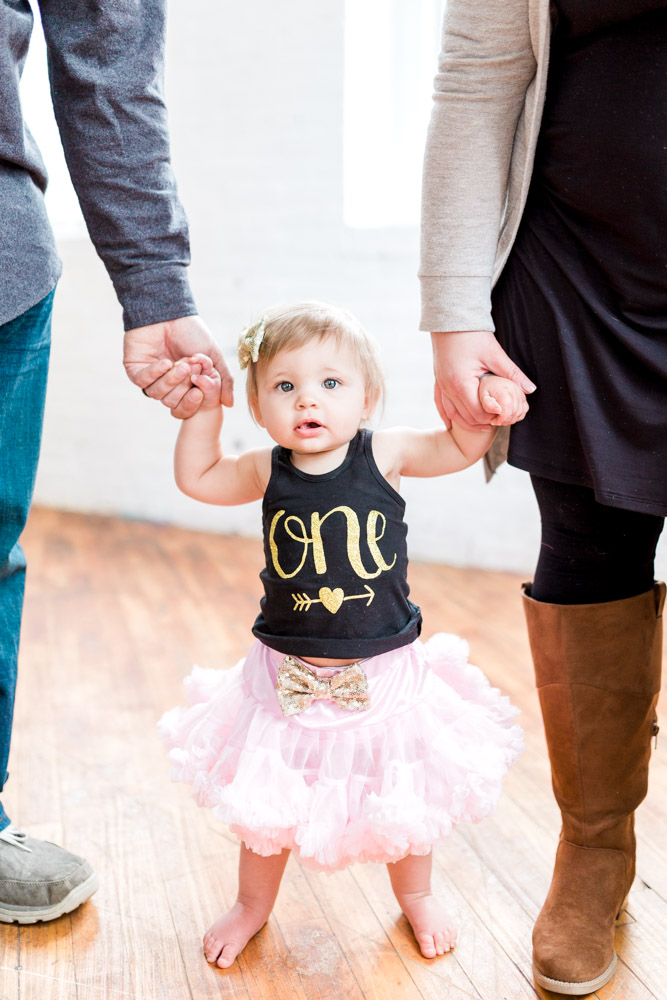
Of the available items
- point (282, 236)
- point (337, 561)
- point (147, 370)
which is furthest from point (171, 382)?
point (282, 236)

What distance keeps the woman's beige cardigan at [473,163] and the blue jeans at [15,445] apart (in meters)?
0.47

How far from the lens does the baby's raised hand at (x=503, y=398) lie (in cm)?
109

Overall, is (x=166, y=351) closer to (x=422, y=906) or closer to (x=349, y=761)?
(x=349, y=761)

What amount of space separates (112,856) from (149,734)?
1.41 ft

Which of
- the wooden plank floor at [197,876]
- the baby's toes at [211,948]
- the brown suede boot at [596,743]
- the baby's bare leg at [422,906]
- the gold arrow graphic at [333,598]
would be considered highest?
the gold arrow graphic at [333,598]

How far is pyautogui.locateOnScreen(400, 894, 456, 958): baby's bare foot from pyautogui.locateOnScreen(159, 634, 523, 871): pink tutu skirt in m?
0.15

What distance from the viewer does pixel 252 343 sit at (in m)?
1.21

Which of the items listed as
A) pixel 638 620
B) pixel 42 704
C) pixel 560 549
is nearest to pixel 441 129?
pixel 560 549

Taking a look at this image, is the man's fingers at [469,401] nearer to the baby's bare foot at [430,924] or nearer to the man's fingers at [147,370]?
the man's fingers at [147,370]

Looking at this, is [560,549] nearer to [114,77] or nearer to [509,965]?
[509,965]

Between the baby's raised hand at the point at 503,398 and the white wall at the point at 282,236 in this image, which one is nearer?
the baby's raised hand at the point at 503,398

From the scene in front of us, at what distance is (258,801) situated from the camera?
111cm

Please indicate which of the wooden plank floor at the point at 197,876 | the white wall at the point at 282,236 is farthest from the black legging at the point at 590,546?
the white wall at the point at 282,236

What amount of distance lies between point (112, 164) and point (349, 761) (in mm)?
765
